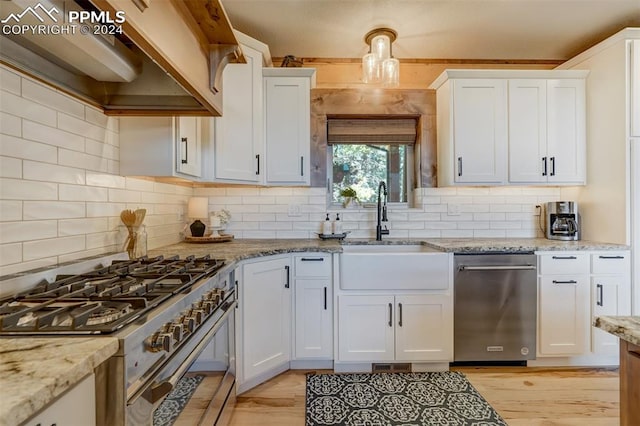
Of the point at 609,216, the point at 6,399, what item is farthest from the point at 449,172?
the point at 6,399

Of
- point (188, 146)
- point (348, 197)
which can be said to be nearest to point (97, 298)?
point (188, 146)

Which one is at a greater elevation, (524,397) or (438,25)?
(438,25)

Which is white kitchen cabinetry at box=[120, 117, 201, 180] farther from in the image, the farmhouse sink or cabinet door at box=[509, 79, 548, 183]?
cabinet door at box=[509, 79, 548, 183]

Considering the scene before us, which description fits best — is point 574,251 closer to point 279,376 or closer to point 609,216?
point 609,216

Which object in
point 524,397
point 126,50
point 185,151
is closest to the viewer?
point 126,50

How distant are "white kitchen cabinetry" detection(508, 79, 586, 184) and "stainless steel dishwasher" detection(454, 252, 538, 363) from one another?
83 centimetres

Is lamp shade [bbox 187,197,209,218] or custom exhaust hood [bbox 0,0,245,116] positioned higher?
custom exhaust hood [bbox 0,0,245,116]

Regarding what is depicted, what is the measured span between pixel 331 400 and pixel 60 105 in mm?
2086

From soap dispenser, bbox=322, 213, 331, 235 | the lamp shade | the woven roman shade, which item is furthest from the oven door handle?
the woven roman shade

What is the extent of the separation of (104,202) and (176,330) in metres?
1.05

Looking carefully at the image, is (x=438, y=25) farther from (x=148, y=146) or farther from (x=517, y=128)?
(x=148, y=146)

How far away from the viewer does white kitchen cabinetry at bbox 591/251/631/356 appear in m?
2.35

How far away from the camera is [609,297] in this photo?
235 cm

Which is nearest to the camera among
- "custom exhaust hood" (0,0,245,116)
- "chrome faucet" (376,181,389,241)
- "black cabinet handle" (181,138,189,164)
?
"custom exhaust hood" (0,0,245,116)
